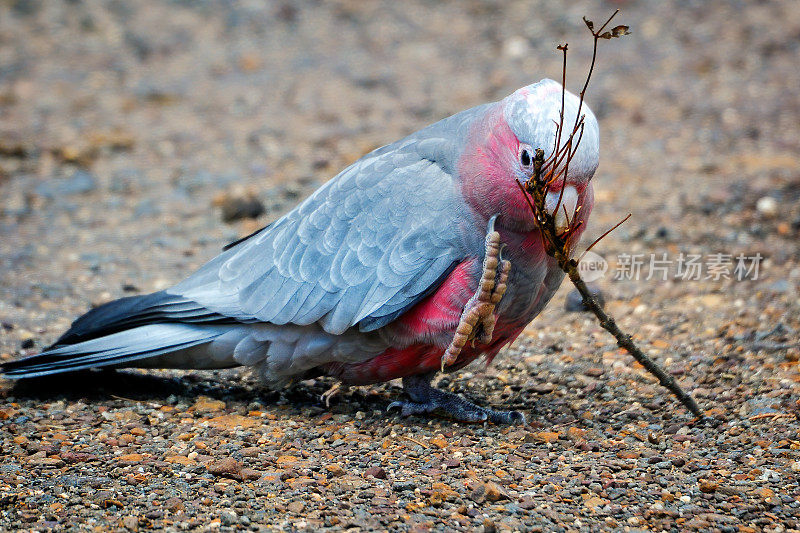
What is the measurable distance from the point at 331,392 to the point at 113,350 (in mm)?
1049

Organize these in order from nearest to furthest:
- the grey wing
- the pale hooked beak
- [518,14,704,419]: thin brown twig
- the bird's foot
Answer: [518,14,704,419]: thin brown twig, the pale hooked beak, the grey wing, the bird's foot

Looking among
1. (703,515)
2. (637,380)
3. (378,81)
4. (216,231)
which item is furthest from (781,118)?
(703,515)

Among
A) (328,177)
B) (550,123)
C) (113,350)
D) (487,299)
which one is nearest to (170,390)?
(113,350)

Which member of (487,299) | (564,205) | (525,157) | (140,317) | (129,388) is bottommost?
(129,388)

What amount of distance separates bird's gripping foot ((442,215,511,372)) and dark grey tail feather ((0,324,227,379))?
3.96 feet

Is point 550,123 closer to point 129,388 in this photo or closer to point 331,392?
point 331,392

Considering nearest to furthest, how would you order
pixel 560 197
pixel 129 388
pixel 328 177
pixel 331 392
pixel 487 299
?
pixel 560 197
pixel 487 299
pixel 331 392
pixel 129 388
pixel 328 177

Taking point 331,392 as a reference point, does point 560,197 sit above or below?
above

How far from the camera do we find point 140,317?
4113 millimetres

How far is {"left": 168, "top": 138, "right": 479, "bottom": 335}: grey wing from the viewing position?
11.9 ft

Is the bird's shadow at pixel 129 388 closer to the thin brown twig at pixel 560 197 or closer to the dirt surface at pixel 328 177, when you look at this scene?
the dirt surface at pixel 328 177

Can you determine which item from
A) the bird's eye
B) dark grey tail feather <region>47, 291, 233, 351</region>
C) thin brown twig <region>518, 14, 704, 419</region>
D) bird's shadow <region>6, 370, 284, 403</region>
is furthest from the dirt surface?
the bird's eye

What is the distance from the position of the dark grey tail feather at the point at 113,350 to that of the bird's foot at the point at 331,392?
1.94 ft

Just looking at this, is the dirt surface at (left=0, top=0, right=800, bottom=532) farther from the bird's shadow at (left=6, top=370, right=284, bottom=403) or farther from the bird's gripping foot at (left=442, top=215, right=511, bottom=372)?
the bird's gripping foot at (left=442, top=215, right=511, bottom=372)
